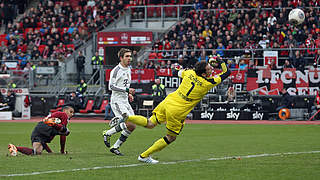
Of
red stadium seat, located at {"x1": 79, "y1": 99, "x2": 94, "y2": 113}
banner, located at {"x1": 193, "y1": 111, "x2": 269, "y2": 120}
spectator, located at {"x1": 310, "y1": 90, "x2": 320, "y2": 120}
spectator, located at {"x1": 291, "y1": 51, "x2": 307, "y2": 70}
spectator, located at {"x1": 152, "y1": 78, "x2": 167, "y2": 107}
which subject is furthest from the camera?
red stadium seat, located at {"x1": 79, "y1": 99, "x2": 94, "y2": 113}

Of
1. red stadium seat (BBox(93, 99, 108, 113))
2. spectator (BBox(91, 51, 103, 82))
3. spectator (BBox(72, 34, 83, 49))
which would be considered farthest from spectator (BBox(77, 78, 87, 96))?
spectator (BBox(72, 34, 83, 49))

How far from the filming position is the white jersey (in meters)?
12.5

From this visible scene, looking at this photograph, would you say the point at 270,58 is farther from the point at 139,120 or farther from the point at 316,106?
the point at 139,120

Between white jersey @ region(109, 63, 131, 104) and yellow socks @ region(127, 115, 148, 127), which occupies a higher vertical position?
white jersey @ region(109, 63, 131, 104)

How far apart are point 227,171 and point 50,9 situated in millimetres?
35381

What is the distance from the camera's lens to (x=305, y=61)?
94.9 ft

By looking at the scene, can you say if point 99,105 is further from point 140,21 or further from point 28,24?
point 28,24

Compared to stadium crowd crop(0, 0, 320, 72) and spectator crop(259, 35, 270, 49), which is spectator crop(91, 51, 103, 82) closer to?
stadium crowd crop(0, 0, 320, 72)

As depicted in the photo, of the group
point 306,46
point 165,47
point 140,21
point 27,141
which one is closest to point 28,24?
point 140,21

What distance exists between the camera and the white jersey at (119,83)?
12.5 metres

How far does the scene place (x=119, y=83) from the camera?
496 inches

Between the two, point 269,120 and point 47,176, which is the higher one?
point 47,176

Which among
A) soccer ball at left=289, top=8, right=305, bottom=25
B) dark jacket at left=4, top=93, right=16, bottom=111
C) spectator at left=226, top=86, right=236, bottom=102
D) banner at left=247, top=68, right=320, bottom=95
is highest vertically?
soccer ball at left=289, top=8, right=305, bottom=25

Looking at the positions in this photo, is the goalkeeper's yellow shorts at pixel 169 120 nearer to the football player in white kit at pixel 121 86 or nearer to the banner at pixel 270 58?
the football player in white kit at pixel 121 86
